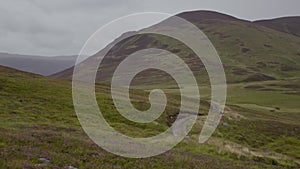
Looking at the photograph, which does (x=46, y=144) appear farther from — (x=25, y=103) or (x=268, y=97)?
(x=268, y=97)

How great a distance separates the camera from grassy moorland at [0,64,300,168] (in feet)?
50.2

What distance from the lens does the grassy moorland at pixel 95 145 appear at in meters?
15.3

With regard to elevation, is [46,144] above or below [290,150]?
above

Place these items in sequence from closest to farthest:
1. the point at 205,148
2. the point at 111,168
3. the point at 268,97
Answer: the point at 111,168, the point at 205,148, the point at 268,97

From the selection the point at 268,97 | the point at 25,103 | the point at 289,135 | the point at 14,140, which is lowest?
the point at 268,97

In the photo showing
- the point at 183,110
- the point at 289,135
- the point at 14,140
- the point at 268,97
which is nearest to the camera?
the point at 14,140

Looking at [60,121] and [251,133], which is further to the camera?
[251,133]

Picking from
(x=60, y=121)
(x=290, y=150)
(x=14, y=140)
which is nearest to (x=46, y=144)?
(x=14, y=140)

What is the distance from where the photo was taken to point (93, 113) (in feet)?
138

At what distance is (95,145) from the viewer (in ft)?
66.6

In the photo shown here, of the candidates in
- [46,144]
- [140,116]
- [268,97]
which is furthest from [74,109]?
[268,97]

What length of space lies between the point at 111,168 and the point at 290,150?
34.0m

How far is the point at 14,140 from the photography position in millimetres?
17016

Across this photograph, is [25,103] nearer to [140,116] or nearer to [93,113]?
[93,113]
